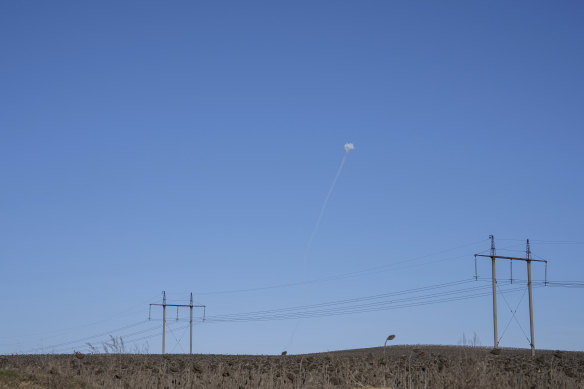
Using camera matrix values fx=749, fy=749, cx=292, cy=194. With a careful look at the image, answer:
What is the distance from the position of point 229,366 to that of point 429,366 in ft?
Result: 22.2

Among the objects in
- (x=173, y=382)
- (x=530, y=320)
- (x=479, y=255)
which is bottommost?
(x=173, y=382)

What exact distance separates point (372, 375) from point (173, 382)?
5972 millimetres

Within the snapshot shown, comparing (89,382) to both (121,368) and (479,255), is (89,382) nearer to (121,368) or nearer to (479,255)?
(121,368)

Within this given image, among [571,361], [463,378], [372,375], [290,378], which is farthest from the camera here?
[571,361]

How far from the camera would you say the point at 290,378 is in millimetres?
21406

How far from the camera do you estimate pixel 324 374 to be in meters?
21.8

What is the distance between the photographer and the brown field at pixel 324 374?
59.6 feet

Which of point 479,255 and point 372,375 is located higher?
point 479,255

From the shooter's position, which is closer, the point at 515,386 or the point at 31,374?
the point at 515,386

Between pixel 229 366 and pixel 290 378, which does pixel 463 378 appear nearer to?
pixel 290 378

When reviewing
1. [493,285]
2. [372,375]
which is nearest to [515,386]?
[372,375]

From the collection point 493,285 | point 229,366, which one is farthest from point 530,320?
point 229,366

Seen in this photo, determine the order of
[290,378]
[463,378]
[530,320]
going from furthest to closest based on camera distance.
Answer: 1. [530,320]
2. [290,378]
3. [463,378]

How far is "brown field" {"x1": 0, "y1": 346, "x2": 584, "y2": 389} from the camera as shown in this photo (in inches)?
715
